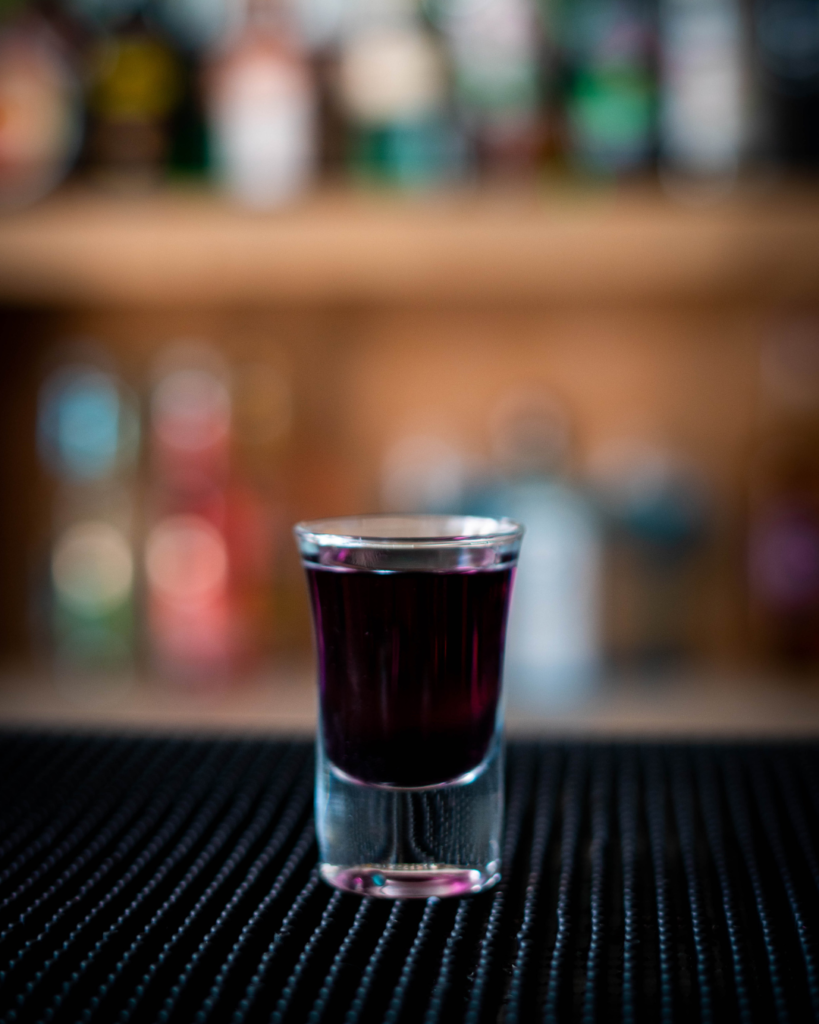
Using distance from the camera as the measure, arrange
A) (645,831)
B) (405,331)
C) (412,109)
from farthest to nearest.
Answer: (405,331), (412,109), (645,831)

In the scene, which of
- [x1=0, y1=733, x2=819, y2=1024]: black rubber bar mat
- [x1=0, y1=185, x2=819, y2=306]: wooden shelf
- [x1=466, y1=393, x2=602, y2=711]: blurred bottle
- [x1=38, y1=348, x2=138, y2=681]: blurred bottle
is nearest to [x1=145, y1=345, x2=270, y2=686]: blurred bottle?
[x1=38, y1=348, x2=138, y2=681]: blurred bottle

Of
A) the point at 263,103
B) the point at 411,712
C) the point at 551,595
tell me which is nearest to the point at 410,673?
the point at 411,712

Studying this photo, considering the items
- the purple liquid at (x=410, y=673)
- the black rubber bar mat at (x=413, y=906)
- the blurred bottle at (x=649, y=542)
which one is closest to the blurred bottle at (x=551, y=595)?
the blurred bottle at (x=649, y=542)

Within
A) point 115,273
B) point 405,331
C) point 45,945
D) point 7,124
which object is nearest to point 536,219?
point 405,331

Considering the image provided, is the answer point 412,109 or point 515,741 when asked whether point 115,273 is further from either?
point 515,741

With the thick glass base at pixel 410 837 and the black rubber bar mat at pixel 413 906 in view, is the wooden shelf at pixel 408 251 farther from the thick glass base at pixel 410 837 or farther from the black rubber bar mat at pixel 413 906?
the thick glass base at pixel 410 837
